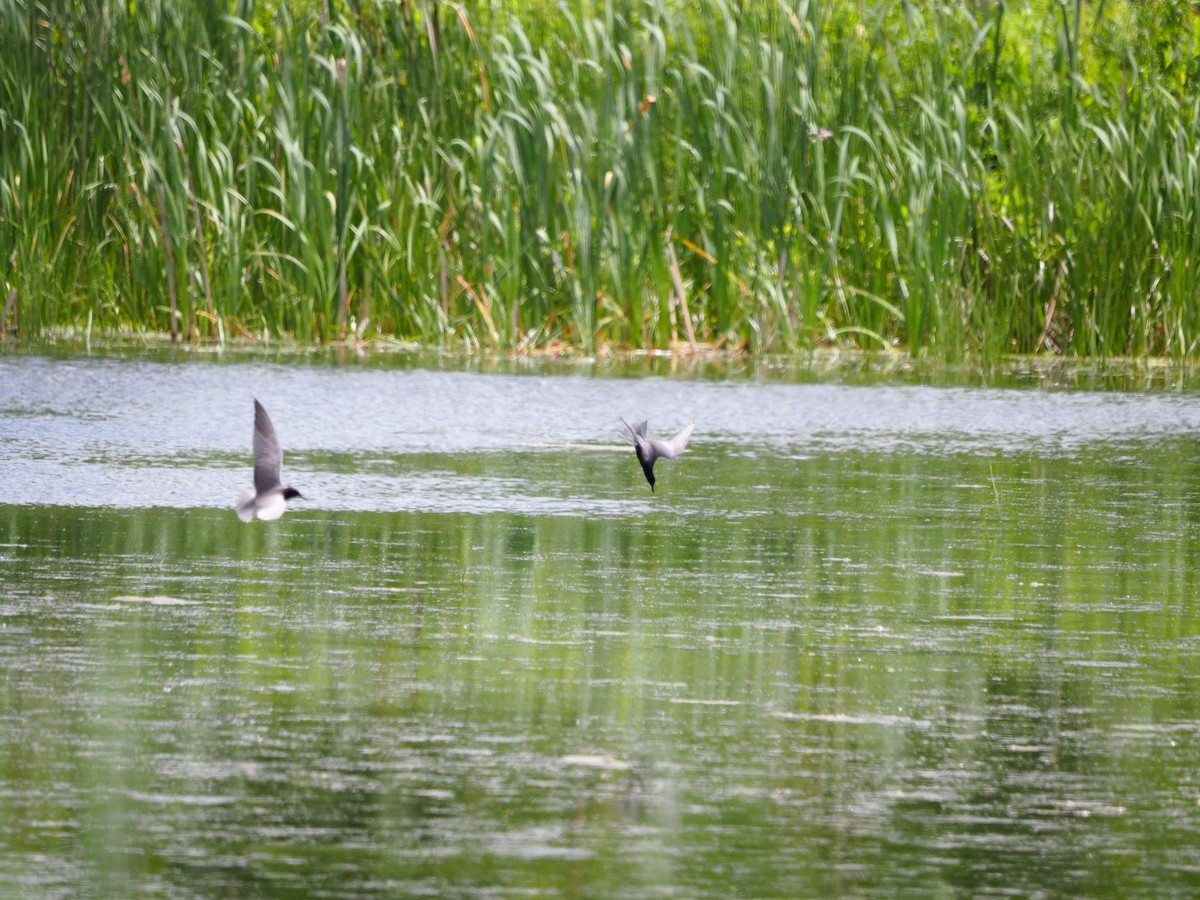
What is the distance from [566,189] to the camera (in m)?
10.4

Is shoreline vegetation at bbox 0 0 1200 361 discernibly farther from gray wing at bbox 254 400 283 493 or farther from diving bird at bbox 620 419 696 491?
gray wing at bbox 254 400 283 493

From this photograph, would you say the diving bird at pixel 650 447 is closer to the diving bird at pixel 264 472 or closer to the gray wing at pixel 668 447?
the gray wing at pixel 668 447

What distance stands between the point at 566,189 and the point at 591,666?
6489 millimetres

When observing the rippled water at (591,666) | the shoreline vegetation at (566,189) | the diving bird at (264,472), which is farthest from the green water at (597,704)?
the shoreline vegetation at (566,189)

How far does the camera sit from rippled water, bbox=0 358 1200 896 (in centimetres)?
289

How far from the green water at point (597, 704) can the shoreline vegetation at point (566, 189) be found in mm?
4381

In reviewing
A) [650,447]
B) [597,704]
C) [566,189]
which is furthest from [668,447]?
[566,189]

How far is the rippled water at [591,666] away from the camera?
9.49 feet

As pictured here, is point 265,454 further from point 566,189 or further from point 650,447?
point 566,189

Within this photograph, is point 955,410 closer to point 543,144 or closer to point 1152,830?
point 543,144

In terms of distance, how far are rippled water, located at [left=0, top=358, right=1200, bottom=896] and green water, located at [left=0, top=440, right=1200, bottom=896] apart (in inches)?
0.4

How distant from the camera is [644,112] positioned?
10.4m

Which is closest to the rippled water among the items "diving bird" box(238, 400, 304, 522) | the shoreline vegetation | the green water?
the green water

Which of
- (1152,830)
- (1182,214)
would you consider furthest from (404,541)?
(1182,214)
